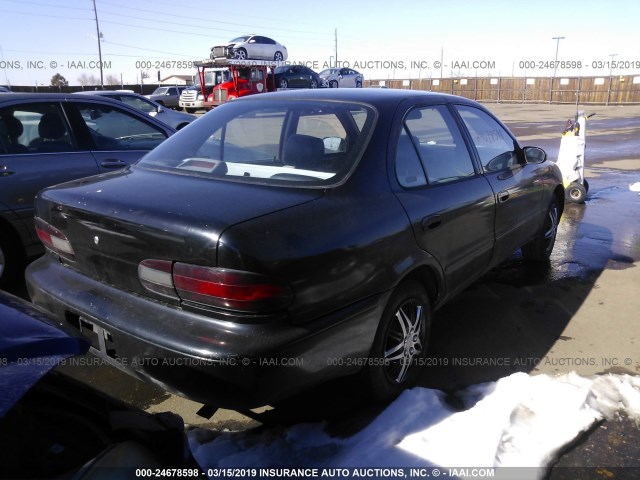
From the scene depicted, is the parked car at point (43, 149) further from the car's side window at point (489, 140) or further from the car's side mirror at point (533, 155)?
the car's side mirror at point (533, 155)

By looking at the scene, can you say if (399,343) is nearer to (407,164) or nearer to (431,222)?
(431,222)

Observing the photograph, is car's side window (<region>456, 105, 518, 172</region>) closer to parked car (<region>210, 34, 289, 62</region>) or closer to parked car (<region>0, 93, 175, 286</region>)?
parked car (<region>0, 93, 175, 286</region>)

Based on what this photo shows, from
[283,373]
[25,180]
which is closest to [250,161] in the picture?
[283,373]

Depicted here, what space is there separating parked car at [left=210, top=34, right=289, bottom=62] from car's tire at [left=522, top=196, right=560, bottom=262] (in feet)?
78.6

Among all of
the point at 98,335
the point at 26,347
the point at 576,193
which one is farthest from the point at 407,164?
the point at 576,193

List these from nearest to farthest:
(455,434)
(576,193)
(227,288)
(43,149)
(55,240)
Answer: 1. (227,288)
2. (455,434)
3. (55,240)
4. (43,149)
5. (576,193)

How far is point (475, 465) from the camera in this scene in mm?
2432

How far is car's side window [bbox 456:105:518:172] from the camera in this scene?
12.8 ft

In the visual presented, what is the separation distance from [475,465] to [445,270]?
3.76ft

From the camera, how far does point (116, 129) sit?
5.25m

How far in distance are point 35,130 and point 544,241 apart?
4880mm

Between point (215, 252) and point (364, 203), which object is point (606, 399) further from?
point (215, 252)

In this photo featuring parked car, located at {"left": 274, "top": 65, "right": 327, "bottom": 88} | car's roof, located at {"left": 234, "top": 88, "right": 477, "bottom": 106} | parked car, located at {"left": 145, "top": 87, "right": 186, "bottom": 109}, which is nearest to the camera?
car's roof, located at {"left": 234, "top": 88, "right": 477, "bottom": 106}

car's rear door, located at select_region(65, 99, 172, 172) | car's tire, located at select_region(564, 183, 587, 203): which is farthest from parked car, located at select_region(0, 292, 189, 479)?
car's tire, located at select_region(564, 183, 587, 203)
